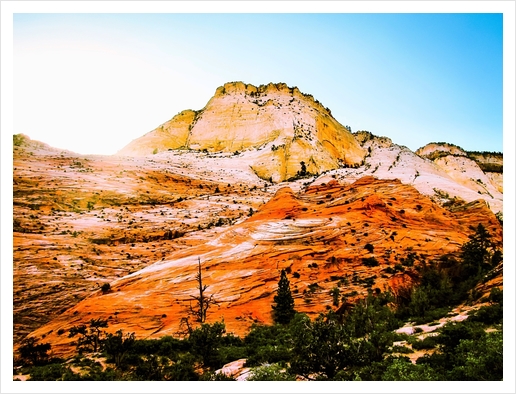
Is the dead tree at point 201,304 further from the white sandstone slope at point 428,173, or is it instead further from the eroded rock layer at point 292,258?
the white sandstone slope at point 428,173

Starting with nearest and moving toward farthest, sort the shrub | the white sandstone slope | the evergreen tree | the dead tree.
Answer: the shrub → the dead tree → the evergreen tree → the white sandstone slope

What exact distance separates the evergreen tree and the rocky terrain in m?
0.53

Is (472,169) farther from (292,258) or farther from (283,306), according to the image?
(283,306)

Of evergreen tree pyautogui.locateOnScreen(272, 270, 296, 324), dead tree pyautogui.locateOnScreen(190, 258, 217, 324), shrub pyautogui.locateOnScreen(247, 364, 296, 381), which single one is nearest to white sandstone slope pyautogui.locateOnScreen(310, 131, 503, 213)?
evergreen tree pyautogui.locateOnScreen(272, 270, 296, 324)

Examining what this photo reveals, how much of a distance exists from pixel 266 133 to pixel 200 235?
1918cm

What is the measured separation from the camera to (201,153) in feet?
120

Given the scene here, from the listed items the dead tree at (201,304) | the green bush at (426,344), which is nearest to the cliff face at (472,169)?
the green bush at (426,344)

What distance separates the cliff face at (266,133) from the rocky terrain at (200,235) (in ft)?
8.93

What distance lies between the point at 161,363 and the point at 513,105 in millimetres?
14000

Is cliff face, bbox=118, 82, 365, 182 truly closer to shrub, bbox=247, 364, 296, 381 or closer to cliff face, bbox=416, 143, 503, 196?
cliff face, bbox=416, 143, 503, 196

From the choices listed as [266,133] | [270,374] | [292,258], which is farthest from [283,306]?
[266,133]

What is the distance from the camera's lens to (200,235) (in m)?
21.0

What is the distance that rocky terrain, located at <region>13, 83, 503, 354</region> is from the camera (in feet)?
54.0

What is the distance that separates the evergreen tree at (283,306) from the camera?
1595cm
